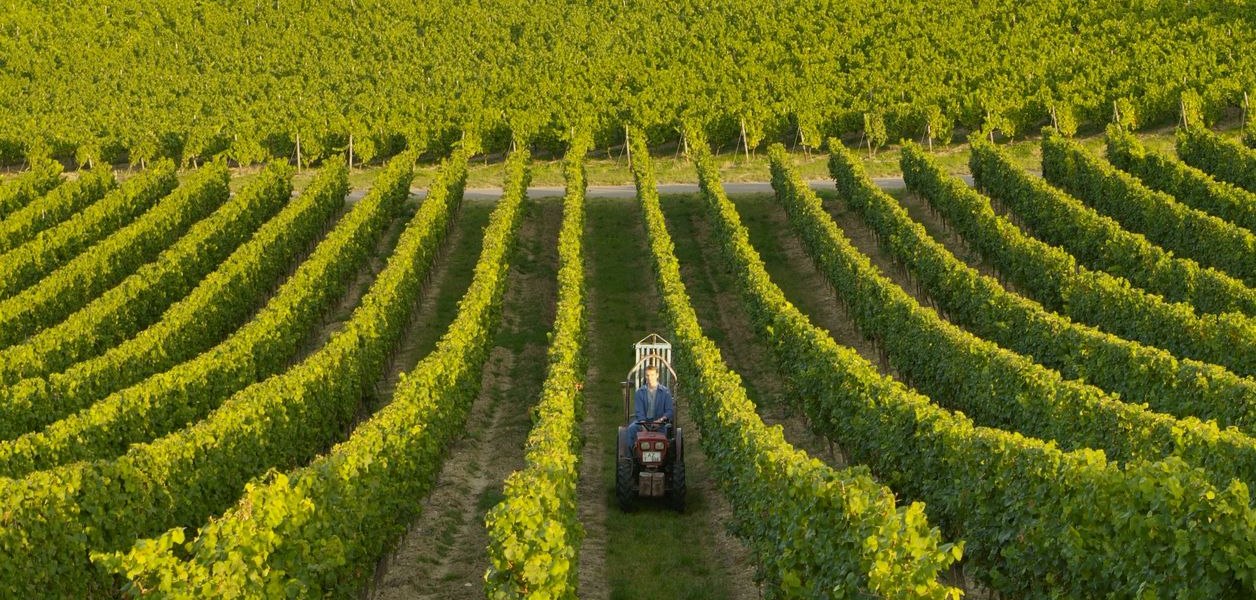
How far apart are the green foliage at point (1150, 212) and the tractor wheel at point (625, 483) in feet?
64.0

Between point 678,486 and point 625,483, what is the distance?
941 millimetres

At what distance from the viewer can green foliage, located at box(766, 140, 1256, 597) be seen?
17750 millimetres

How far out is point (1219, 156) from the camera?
5606 centimetres

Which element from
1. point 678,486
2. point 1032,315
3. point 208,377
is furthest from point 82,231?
point 1032,315

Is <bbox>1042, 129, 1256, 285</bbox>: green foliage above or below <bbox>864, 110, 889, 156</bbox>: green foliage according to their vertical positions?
above

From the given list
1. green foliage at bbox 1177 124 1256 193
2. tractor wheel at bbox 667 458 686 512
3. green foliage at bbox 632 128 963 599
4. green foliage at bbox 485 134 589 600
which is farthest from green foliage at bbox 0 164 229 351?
green foliage at bbox 1177 124 1256 193

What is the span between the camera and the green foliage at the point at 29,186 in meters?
62.6

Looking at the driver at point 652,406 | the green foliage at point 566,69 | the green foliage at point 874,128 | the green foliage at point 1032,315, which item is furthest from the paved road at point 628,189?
the driver at point 652,406

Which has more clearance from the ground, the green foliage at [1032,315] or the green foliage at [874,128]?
the green foliage at [1032,315]

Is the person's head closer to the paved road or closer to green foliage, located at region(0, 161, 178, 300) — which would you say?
green foliage, located at region(0, 161, 178, 300)

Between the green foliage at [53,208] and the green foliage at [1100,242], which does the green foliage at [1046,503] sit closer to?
the green foliage at [1100,242]

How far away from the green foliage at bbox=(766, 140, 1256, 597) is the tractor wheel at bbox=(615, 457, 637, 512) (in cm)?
396

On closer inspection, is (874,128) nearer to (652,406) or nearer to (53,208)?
(53,208)

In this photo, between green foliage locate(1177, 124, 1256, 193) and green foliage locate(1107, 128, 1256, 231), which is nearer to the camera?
green foliage locate(1107, 128, 1256, 231)
